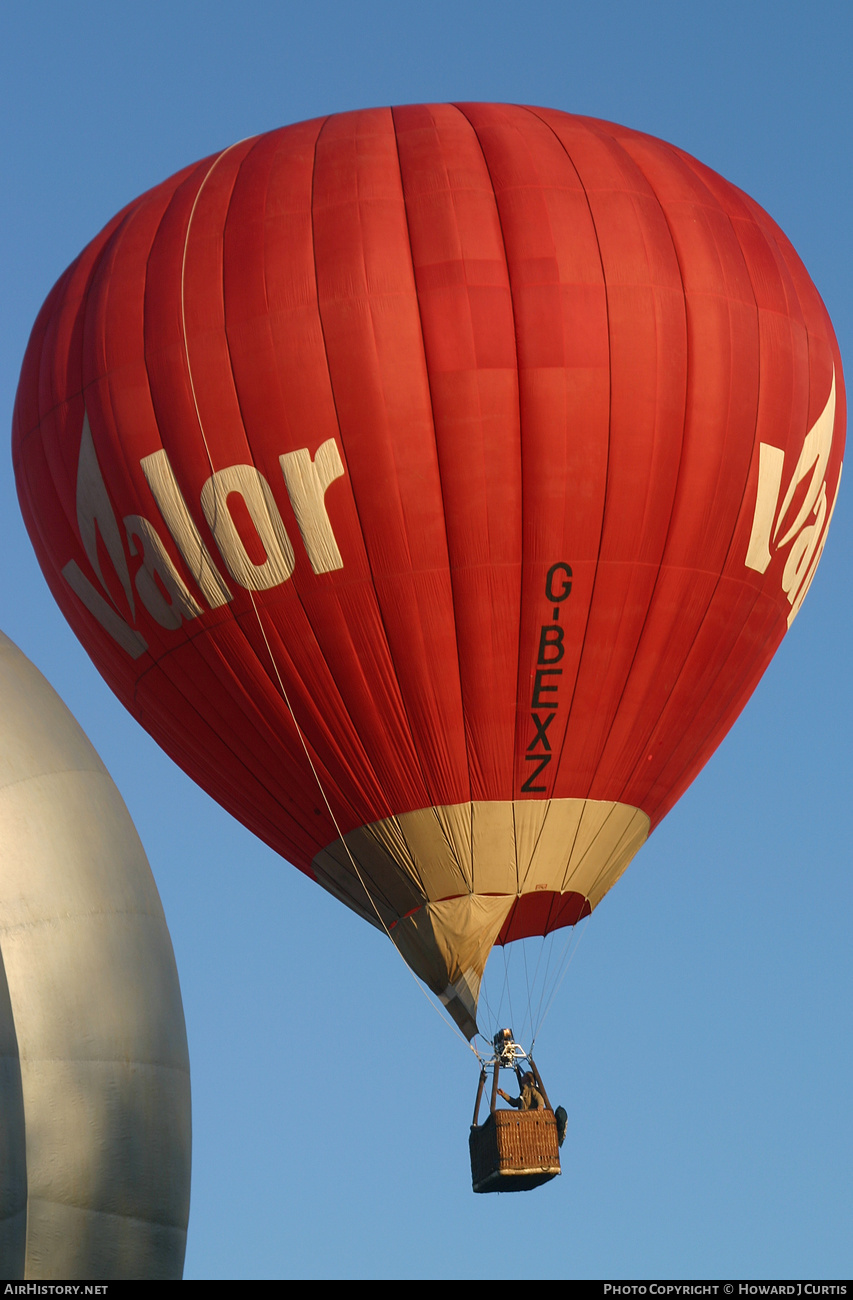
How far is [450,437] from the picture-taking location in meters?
15.8

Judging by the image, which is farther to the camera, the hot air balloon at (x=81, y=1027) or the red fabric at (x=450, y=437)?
the red fabric at (x=450, y=437)

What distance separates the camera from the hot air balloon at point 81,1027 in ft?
37.9

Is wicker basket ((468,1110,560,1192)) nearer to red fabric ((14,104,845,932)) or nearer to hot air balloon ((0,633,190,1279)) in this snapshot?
red fabric ((14,104,845,932))

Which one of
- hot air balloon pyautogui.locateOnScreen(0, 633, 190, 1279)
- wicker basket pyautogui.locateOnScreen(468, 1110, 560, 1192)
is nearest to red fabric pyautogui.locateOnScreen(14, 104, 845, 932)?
wicker basket pyautogui.locateOnScreen(468, 1110, 560, 1192)

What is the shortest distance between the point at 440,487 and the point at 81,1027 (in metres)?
5.64

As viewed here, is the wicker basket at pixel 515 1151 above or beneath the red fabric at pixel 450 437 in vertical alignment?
beneath

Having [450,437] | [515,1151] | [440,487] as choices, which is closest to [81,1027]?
[515,1151]

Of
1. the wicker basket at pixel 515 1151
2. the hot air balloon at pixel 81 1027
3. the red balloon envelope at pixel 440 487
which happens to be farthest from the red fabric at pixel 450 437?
the hot air balloon at pixel 81 1027

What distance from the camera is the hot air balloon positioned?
11.6m

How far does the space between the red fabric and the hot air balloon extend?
3834 mm

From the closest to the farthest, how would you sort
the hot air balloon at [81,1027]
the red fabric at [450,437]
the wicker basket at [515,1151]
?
the hot air balloon at [81,1027], the wicker basket at [515,1151], the red fabric at [450,437]

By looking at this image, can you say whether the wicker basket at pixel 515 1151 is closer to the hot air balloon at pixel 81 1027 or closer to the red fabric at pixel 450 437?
the red fabric at pixel 450 437

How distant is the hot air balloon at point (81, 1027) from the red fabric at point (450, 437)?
12.6ft

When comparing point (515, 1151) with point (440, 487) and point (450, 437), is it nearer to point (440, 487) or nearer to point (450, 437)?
point (440, 487)
